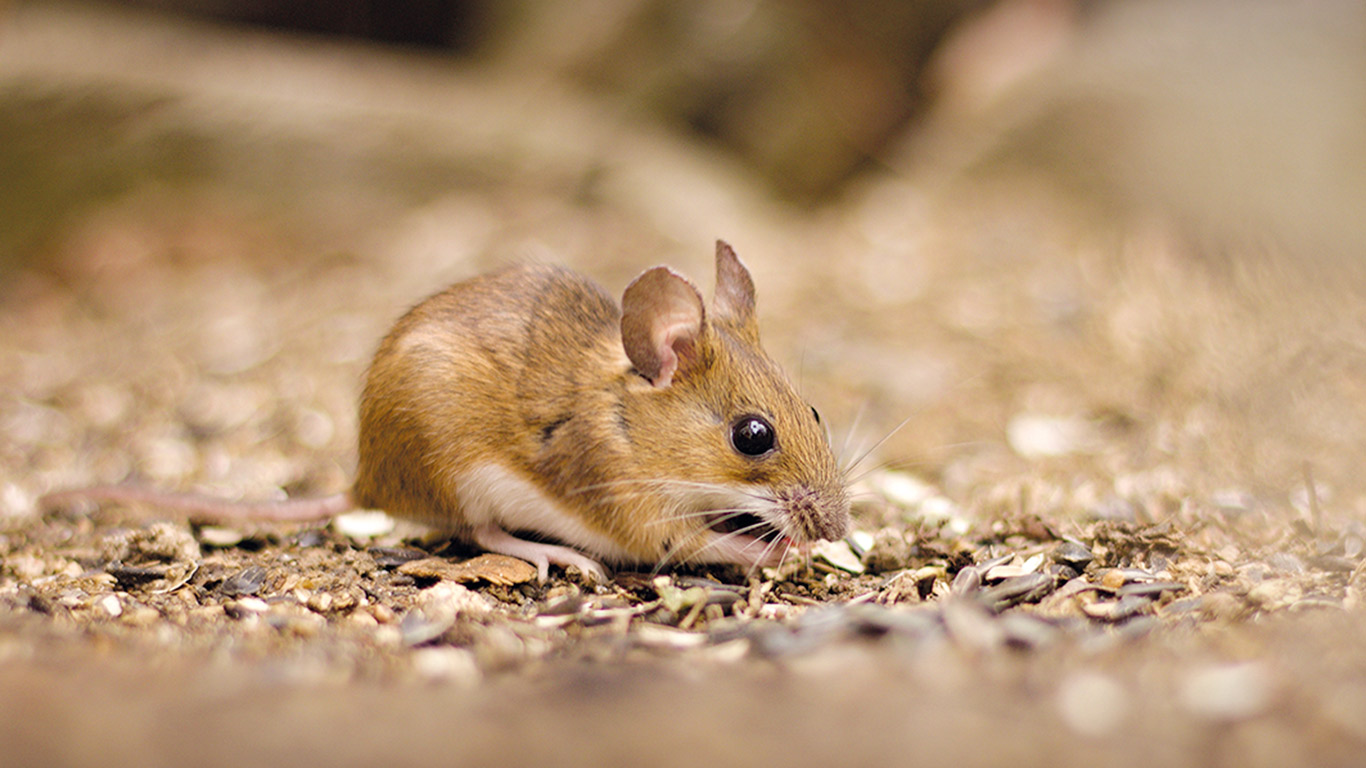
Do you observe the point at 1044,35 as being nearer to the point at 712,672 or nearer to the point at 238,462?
the point at 238,462

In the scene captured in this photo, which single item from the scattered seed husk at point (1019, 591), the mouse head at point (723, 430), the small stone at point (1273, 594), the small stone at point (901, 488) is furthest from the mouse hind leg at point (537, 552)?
the small stone at point (1273, 594)

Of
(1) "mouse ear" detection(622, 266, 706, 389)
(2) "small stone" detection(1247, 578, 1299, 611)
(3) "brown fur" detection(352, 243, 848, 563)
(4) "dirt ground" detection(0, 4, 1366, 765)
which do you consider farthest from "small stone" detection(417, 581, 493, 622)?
(2) "small stone" detection(1247, 578, 1299, 611)

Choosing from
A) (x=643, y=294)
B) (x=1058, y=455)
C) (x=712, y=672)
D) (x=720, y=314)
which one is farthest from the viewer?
(x=1058, y=455)

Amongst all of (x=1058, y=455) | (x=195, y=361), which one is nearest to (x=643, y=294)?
(x=1058, y=455)

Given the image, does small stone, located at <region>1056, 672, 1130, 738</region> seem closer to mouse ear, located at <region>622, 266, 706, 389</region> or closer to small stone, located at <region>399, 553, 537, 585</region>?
mouse ear, located at <region>622, 266, 706, 389</region>

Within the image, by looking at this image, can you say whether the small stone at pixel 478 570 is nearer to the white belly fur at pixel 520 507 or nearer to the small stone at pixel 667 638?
the white belly fur at pixel 520 507

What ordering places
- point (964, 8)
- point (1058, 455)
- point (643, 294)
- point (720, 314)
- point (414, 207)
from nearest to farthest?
point (643, 294)
point (720, 314)
point (1058, 455)
point (414, 207)
point (964, 8)

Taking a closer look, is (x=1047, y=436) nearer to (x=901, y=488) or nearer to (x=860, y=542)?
(x=901, y=488)

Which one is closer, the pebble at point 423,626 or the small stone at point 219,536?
the pebble at point 423,626
